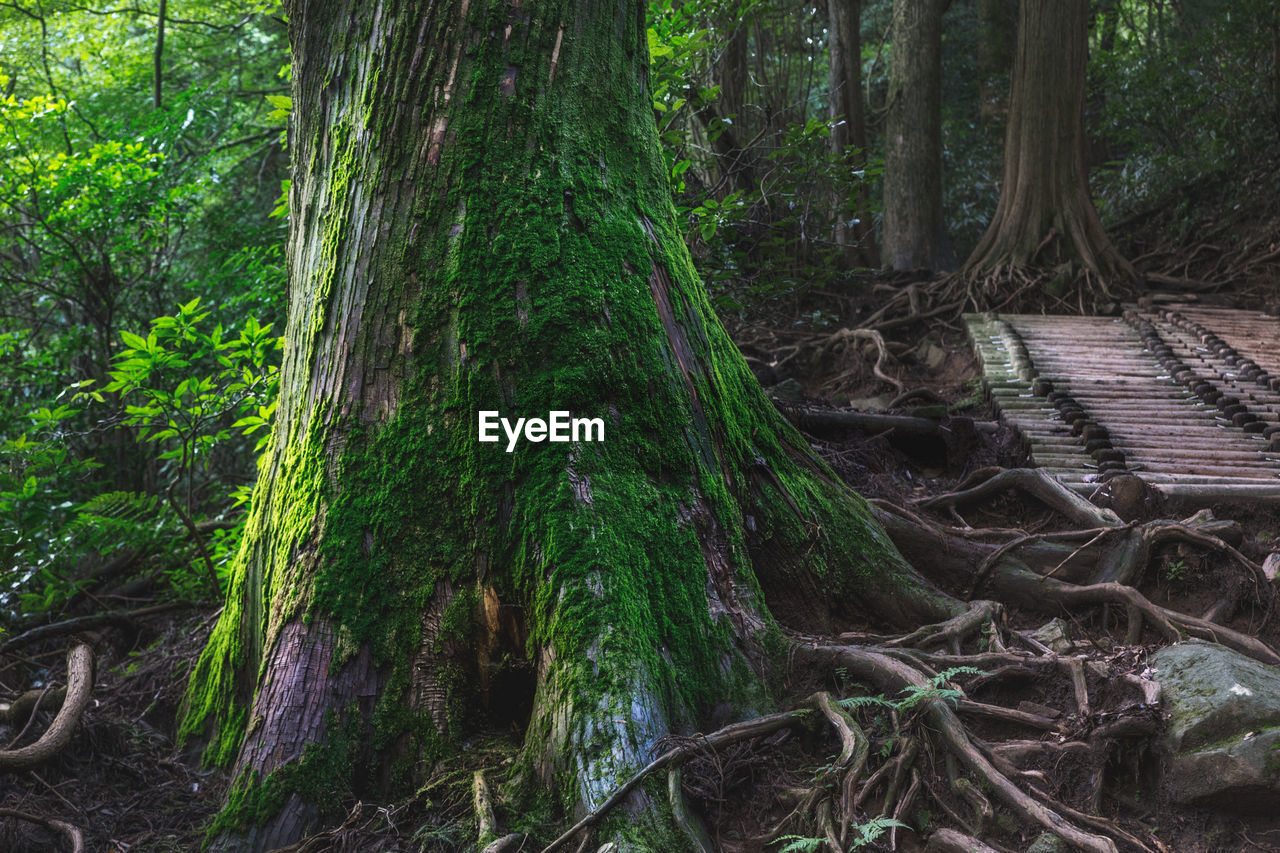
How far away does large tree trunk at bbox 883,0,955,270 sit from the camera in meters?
12.8

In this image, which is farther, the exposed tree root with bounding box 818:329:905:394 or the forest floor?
the exposed tree root with bounding box 818:329:905:394

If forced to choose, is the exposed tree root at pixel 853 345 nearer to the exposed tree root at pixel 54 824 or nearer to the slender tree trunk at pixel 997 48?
the exposed tree root at pixel 54 824

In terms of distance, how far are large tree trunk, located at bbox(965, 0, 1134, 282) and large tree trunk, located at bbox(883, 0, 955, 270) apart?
223 cm

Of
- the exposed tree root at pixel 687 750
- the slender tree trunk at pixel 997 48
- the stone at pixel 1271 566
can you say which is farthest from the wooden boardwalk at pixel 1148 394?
the slender tree trunk at pixel 997 48

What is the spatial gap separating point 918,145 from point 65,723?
1246 centimetres

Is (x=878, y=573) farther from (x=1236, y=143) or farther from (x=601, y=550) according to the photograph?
(x=1236, y=143)

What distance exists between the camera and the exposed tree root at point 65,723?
3.16 metres

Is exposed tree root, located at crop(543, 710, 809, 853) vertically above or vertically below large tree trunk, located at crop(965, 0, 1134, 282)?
below

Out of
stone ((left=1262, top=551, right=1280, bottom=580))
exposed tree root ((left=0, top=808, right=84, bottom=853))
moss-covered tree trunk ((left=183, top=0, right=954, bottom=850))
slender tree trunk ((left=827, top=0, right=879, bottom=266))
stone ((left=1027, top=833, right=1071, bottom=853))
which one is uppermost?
slender tree trunk ((left=827, top=0, right=879, bottom=266))

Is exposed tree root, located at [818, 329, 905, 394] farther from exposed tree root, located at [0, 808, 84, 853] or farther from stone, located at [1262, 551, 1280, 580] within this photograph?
exposed tree root, located at [0, 808, 84, 853]

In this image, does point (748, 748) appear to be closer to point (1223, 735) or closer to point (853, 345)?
point (1223, 735)

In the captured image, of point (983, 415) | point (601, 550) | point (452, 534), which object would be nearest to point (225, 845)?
point (452, 534)

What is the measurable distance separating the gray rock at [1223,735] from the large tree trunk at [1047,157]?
Result: 26.8 feet

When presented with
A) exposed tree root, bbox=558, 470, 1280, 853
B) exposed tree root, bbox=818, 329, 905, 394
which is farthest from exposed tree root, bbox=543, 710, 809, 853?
exposed tree root, bbox=818, 329, 905, 394
